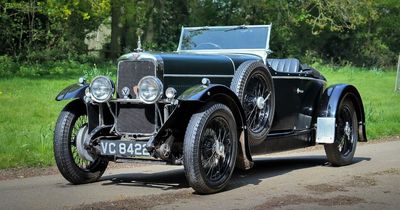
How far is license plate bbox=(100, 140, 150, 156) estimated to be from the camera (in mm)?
7094

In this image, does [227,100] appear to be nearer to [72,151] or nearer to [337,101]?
[72,151]

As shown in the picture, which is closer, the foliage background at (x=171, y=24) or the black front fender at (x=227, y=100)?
→ the black front fender at (x=227, y=100)

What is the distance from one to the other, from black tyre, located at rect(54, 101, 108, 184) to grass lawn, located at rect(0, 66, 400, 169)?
6.50 ft

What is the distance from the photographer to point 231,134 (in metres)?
7.47

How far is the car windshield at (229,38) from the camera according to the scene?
368 inches

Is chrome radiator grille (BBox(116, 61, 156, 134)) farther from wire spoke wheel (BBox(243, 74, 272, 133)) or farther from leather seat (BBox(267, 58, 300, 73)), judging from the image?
leather seat (BBox(267, 58, 300, 73))

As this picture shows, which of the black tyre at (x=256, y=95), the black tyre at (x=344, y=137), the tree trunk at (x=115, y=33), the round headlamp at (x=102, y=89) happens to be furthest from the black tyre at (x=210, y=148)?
the tree trunk at (x=115, y=33)

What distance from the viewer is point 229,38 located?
9477mm

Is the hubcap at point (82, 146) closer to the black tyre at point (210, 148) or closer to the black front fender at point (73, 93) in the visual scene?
the black front fender at point (73, 93)

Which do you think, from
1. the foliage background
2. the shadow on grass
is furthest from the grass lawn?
the foliage background

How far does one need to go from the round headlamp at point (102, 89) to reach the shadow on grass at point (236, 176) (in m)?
1.11

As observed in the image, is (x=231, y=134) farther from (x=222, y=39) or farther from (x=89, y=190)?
(x=222, y=39)

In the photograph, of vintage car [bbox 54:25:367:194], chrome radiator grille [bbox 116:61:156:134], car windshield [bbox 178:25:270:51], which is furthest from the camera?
car windshield [bbox 178:25:270:51]

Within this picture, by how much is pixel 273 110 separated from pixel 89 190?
263 centimetres
